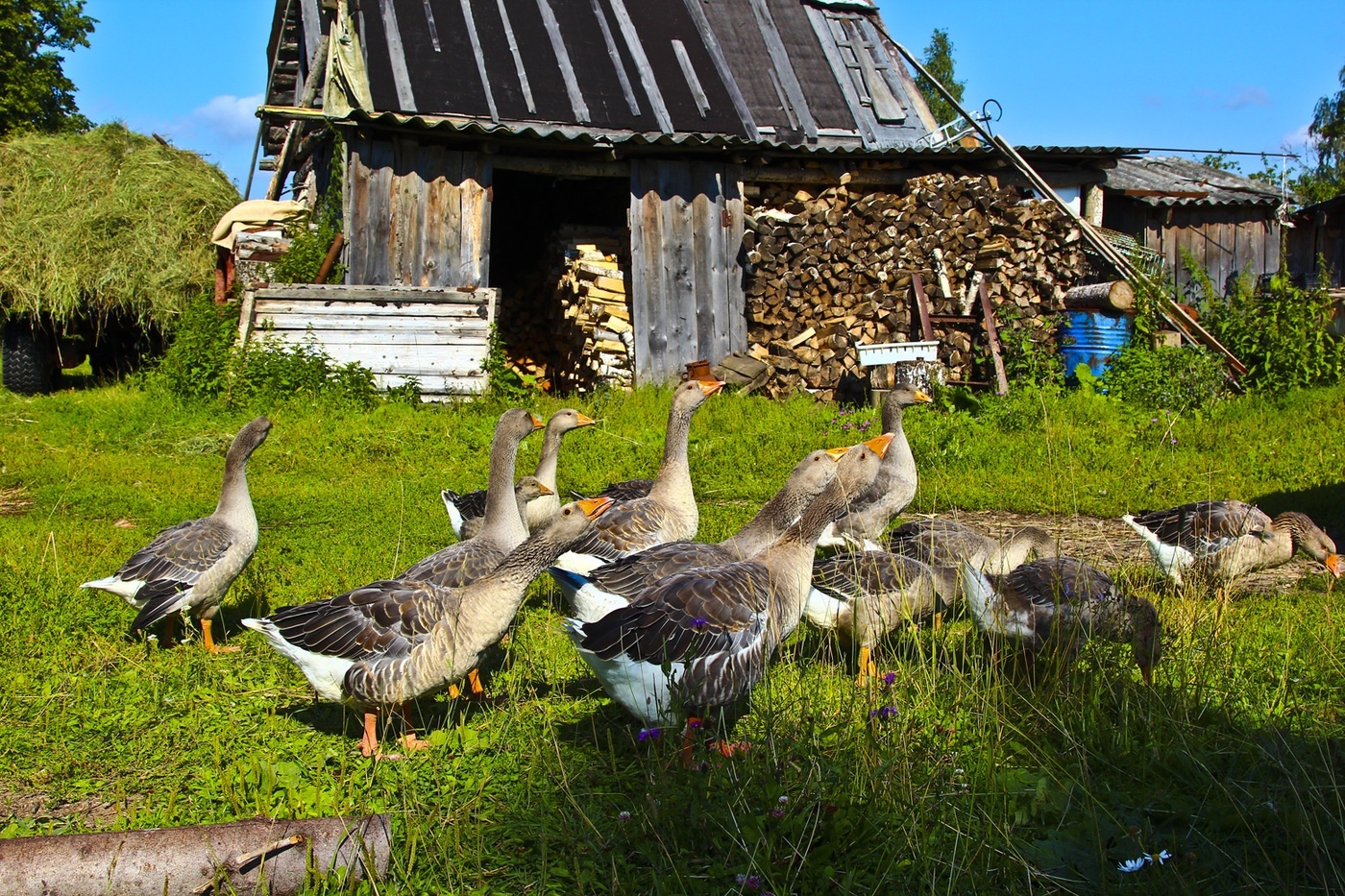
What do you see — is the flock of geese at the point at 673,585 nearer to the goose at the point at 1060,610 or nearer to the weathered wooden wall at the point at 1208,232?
the goose at the point at 1060,610

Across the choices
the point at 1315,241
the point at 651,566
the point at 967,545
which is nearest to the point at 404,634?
the point at 651,566

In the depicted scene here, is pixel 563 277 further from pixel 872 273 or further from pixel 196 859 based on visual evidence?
pixel 196 859

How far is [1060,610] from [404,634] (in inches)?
119

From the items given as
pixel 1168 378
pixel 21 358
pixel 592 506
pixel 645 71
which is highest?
pixel 645 71

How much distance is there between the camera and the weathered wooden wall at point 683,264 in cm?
1527

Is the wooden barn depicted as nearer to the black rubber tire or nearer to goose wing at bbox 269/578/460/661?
the black rubber tire

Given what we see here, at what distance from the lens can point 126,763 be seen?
4.67m

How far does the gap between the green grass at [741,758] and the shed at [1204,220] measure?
65.0ft

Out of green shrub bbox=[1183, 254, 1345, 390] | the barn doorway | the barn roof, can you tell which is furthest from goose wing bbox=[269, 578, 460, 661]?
green shrub bbox=[1183, 254, 1345, 390]

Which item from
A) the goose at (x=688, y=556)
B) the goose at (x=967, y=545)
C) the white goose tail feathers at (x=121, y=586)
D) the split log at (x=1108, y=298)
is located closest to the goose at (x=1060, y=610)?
the goose at (x=967, y=545)

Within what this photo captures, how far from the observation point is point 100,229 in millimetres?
15859

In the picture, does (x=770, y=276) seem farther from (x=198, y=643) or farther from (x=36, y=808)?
(x=36, y=808)

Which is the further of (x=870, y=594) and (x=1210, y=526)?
(x=1210, y=526)

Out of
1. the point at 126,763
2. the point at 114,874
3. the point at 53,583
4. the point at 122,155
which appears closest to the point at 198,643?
the point at 53,583
